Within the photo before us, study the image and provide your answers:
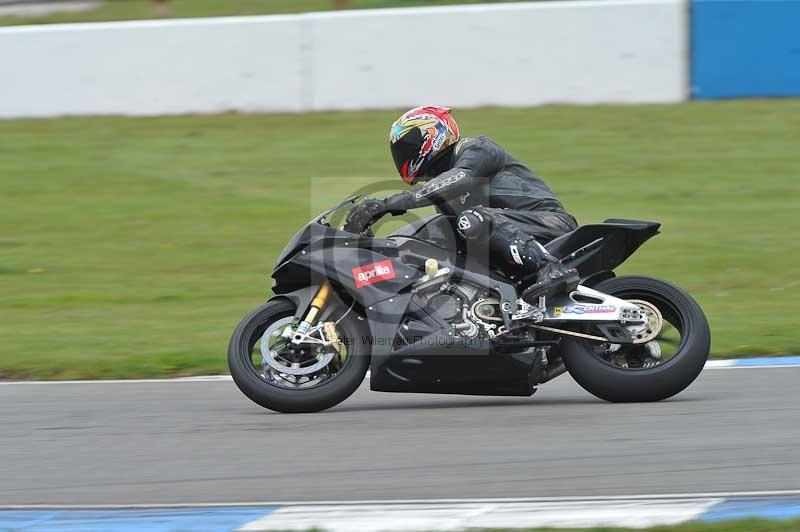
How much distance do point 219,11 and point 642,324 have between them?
16.9 m

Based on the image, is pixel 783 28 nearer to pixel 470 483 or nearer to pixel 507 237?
pixel 507 237

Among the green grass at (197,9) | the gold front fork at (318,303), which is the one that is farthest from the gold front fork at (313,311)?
the green grass at (197,9)

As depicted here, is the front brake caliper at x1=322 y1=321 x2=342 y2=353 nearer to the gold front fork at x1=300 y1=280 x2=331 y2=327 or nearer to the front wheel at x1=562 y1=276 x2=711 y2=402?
the gold front fork at x1=300 y1=280 x2=331 y2=327

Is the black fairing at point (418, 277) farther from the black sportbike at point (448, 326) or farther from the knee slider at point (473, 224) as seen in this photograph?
the knee slider at point (473, 224)

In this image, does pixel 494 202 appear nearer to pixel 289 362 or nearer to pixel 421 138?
pixel 421 138

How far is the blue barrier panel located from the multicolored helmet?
10518mm

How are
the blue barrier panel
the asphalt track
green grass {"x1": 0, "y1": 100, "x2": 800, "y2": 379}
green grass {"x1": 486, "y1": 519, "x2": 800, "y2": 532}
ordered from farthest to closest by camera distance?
1. the blue barrier panel
2. green grass {"x1": 0, "y1": 100, "x2": 800, "y2": 379}
3. the asphalt track
4. green grass {"x1": 486, "y1": 519, "x2": 800, "y2": 532}

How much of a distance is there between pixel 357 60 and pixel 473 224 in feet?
34.9

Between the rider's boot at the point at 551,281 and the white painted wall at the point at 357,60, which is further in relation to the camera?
the white painted wall at the point at 357,60

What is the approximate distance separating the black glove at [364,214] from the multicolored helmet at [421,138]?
28 cm

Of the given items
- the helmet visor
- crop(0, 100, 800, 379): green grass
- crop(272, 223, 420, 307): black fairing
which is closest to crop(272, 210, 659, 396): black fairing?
crop(272, 223, 420, 307): black fairing

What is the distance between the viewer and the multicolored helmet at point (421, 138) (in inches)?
262

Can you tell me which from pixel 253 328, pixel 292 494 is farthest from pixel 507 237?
pixel 292 494

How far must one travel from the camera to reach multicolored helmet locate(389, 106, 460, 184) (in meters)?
6.66
